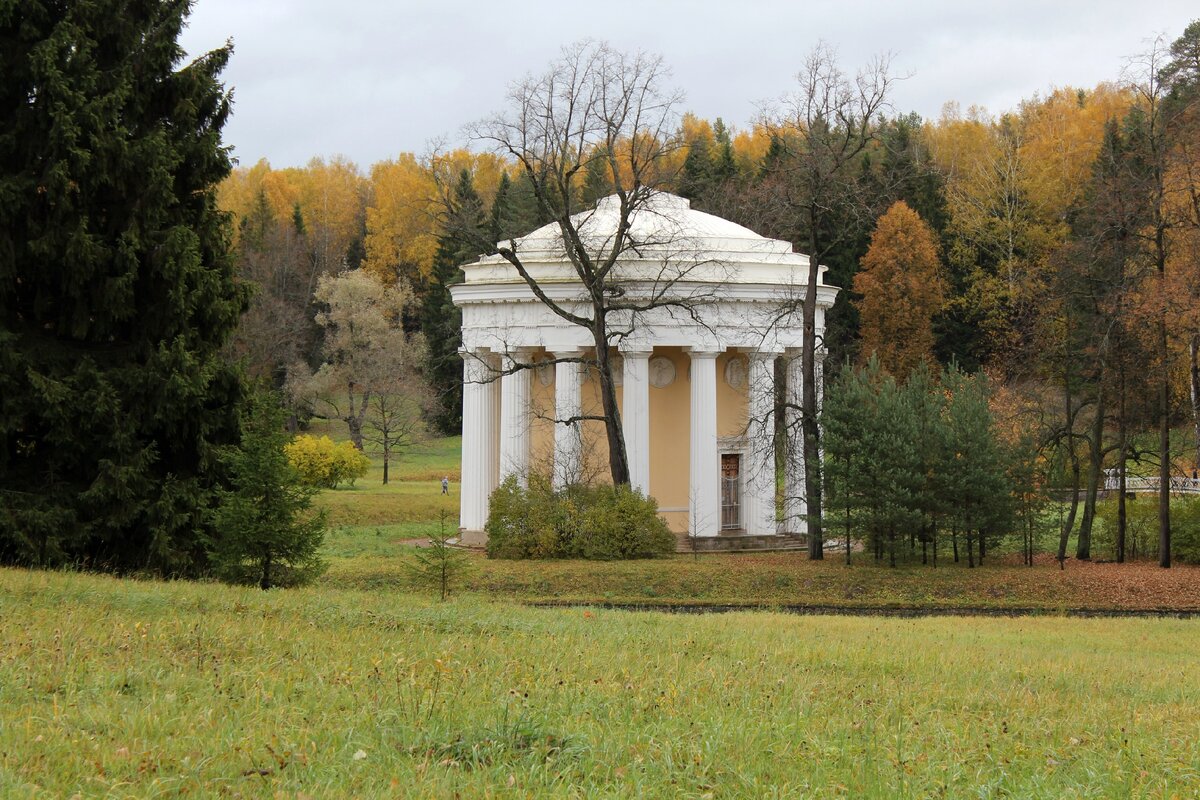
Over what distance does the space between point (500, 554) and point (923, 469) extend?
1006cm

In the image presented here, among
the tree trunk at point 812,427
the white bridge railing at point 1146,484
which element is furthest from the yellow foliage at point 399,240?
the tree trunk at point 812,427

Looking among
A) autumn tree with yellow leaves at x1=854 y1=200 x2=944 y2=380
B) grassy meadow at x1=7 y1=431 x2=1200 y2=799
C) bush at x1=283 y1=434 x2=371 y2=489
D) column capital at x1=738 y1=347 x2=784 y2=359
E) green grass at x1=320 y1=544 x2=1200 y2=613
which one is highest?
autumn tree with yellow leaves at x1=854 y1=200 x2=944 y2=380

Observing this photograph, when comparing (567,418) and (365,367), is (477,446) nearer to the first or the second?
(567,418)

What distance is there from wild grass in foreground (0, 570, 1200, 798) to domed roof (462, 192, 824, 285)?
68.1 feet

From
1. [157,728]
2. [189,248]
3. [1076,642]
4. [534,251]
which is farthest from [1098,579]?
[157,728]

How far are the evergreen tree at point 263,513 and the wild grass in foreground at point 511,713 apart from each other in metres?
3.77

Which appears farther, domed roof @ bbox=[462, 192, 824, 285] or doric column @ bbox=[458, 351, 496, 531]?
doric column @ bbox=[458, 351, 496, 531]

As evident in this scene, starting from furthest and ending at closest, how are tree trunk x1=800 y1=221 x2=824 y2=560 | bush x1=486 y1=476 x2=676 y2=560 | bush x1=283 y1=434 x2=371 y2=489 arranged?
bush x1=283 y1=434 x2=371 y2=489 → bush x1=486 y1=476 x2=676 y2=560 → tree trunk x1=800 y1=221 x2=824 y2=560

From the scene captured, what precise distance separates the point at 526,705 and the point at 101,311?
14883 millimetres

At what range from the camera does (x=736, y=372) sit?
37.0 m

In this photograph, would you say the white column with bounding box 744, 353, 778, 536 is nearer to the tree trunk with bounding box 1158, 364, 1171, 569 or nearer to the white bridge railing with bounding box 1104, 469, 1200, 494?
the tree trunk with bounding box 1158, 364, 1171, 569

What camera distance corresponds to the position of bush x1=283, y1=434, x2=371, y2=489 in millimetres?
51656

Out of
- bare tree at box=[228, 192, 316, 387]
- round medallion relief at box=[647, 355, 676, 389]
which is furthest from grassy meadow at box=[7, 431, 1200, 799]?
bare tree at box=[228, 192, 316, 387]

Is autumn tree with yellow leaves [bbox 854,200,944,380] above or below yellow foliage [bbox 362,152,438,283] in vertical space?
below
